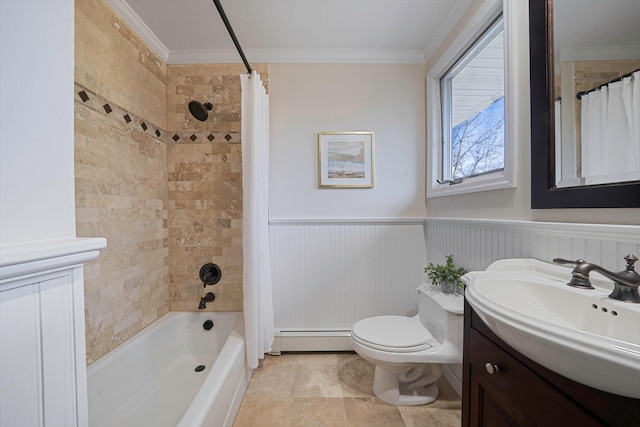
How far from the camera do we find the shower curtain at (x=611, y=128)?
2.38 ft

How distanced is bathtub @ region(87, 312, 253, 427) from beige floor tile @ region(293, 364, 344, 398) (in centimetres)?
36

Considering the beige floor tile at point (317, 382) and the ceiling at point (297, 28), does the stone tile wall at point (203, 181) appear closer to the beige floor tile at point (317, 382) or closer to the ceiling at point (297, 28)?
the ceiling at point (297, 28)

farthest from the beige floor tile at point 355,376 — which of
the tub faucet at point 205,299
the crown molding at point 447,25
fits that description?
the crown molding at point 447,25

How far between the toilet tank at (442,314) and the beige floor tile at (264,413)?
0.96 metres

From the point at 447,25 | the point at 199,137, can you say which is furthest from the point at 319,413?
the point at 447,25

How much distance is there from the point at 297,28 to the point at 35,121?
1.77 m

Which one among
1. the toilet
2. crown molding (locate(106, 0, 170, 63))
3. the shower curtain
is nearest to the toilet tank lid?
the toilet

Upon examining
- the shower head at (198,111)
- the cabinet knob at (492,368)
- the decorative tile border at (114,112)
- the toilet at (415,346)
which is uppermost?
the shower head at (198,111)

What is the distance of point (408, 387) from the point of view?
1481 millimetres

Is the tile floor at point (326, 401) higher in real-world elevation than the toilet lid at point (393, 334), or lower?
lower

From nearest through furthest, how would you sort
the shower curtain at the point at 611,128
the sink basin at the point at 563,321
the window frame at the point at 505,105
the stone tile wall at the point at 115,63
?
the sink basin at the point at 563,321 < the shower curtain at the point at 611,128 < the window frame at the point at 505,105 < the stone tile wall at the point at 115,63

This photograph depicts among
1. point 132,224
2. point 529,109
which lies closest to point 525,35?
point 529,109

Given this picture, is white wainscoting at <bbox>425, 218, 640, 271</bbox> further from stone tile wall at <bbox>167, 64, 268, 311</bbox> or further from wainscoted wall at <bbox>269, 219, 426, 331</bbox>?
stone tile wall at <bbox>167, 64, 268, 311</bbox>

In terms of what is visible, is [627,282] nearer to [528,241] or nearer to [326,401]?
[528,241]
